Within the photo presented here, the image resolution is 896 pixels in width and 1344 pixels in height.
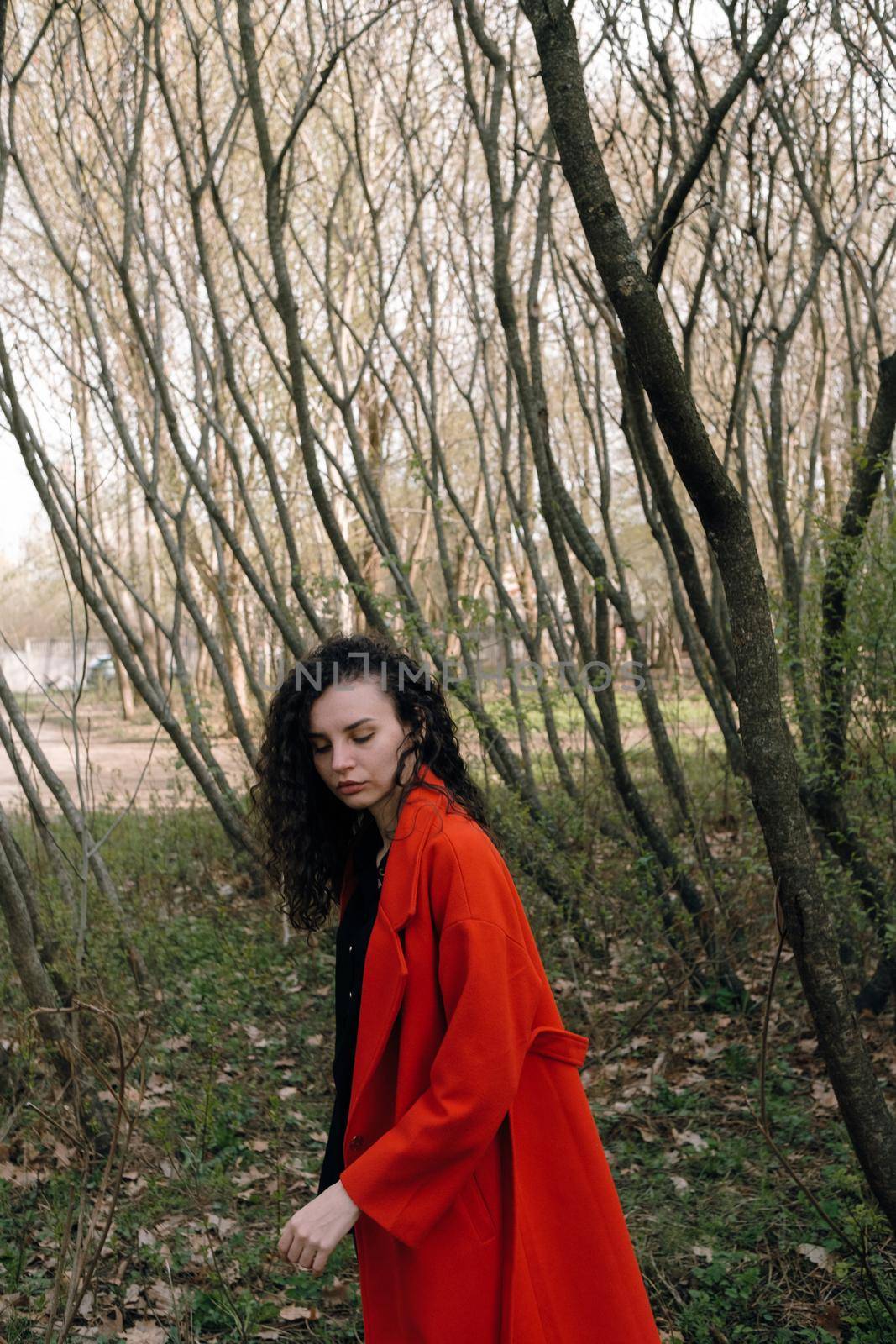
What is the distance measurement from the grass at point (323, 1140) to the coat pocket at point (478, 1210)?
1079mm

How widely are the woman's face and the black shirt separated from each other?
0.13 meters

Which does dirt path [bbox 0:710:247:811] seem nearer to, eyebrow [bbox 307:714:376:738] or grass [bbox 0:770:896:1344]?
grass [bbox 0:770:896:1344]

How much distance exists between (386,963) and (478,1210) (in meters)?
0.36

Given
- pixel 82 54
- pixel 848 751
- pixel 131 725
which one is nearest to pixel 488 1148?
pixel 848 751

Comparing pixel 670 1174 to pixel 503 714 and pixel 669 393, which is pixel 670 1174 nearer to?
pixel 503 714

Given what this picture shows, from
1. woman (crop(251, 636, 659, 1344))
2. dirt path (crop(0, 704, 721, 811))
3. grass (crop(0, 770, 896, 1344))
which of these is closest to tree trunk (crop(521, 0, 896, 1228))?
grass (crop(0, 770, 896, 1344))

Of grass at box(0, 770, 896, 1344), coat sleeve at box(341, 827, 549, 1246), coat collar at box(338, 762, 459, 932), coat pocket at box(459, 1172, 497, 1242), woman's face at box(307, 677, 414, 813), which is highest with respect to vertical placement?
woman's face at box(307, 677, 414, 813)

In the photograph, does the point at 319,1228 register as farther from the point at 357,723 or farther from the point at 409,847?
the point at 357,723

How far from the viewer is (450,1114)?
1460 millimetres

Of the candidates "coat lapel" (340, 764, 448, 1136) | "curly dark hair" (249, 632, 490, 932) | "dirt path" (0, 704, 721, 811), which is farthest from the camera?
"dirt path" (0, 704, 721, 811)

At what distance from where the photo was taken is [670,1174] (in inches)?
137

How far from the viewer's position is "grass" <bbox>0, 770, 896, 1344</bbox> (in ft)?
9.16

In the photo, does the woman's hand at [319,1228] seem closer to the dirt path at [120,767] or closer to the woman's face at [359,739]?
the woman's face at [359,739]

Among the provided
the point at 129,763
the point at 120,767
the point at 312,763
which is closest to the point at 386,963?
the point at 312,763
